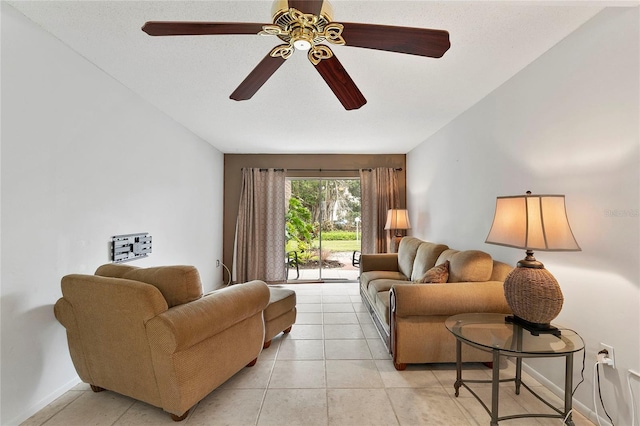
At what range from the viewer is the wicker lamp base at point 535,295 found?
1598mm

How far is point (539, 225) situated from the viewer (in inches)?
62.7

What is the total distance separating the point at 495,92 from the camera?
102 inches

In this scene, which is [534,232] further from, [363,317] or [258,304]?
[363,317]

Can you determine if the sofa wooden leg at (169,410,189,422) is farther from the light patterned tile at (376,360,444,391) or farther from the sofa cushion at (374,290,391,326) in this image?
the sofa cushion at (374,290,391,326)

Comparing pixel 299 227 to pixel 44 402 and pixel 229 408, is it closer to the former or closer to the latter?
pixel 229 408

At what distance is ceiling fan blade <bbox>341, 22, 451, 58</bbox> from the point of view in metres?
1.21

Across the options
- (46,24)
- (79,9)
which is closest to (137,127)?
(46,24)

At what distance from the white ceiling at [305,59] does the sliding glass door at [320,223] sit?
176 cm

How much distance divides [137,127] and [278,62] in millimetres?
2017

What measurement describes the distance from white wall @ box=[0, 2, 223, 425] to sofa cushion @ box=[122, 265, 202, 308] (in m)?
0.63

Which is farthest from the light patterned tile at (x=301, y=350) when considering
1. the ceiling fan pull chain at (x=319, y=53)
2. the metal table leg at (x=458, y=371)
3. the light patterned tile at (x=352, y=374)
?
the ceiling fan pull chain at (x=319, y=53)

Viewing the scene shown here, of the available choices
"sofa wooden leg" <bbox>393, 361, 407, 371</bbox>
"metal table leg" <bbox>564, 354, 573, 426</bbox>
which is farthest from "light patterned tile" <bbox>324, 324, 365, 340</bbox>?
"metal table leg" <bbox>564, 354, 573, 426</bbox>

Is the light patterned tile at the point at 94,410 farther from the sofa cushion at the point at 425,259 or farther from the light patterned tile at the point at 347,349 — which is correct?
the sofa cushion at the point at 425,259

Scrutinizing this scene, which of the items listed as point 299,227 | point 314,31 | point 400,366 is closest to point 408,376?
point 400,366
